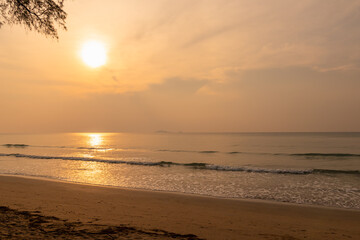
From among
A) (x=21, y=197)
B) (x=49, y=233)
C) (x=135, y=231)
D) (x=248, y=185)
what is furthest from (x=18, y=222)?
(x=248, y=185)

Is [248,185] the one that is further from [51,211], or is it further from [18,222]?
[18,222]

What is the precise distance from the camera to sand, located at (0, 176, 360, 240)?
239 inches

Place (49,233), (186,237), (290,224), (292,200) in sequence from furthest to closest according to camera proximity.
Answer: (292,200) → (290,224) → (186,237) → (49,233)

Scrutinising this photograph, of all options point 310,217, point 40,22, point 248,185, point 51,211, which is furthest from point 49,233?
point 248,185

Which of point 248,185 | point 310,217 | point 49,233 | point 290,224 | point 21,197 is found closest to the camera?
point 49,233

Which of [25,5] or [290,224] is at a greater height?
[25,5]

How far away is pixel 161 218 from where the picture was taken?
8188mm

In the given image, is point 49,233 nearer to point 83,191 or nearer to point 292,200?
point 83,191

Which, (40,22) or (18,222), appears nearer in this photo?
(18,222)

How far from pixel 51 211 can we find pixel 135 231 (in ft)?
12.3

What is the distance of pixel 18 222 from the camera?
6.29 meters

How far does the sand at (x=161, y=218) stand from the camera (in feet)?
19.9

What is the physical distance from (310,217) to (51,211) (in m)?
9.58

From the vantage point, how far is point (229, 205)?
424 inches
